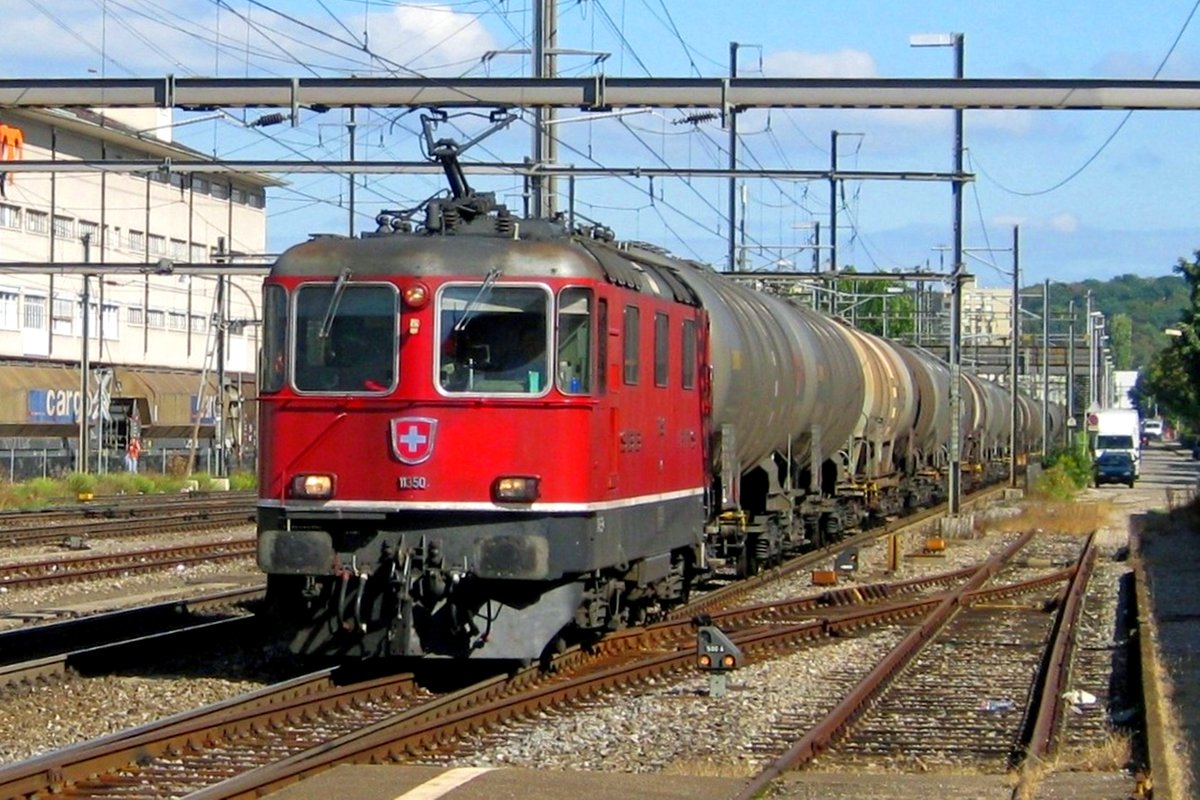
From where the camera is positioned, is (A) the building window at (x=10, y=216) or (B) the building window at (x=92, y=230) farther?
(B) the building window at (x=92, y=230)

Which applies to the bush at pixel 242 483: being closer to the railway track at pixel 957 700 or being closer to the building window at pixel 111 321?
the building window at pixel 111 321

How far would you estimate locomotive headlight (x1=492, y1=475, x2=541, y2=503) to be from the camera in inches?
479

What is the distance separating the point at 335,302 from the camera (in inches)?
492

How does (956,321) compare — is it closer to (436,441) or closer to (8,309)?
(436,441)

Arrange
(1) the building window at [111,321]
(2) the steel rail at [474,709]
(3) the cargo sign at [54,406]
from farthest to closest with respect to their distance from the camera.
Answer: (1) the building window at [111,321]
(3) the cargo sign at [54,406]
(2) the steel rail at [474,709]

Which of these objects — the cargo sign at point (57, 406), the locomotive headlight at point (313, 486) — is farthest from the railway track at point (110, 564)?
the cargo sign at point (57, 406)

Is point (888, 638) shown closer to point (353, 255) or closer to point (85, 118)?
point (353, 255)

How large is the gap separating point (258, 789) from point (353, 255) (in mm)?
4633

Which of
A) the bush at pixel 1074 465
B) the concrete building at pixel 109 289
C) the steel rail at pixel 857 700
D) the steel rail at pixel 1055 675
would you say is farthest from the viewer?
the concrete building at pixel 109 289

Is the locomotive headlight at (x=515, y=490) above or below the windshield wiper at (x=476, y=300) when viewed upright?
below

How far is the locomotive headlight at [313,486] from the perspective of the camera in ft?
40.5

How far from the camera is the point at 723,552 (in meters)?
19.7

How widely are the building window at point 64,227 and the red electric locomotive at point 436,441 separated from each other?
53.6m

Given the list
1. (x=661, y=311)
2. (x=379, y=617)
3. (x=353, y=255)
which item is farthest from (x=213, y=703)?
(x=661, y=311)
